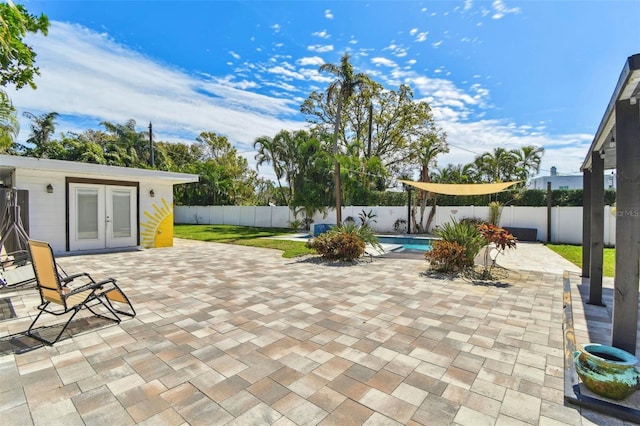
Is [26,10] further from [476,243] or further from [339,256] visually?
[476,243]

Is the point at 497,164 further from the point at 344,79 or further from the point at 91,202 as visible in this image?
the point at 91,202

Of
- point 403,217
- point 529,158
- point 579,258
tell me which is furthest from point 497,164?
point 579,258

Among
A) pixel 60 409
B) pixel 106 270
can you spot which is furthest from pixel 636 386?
pixel 106 270

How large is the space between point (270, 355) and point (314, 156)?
18689 millimetres

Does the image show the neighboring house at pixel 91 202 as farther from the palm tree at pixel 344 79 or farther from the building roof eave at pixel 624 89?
the building roof eave at pixel 624 89

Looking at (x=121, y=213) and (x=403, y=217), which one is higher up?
(x=121, y=213)

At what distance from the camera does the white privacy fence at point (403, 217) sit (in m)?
16.4

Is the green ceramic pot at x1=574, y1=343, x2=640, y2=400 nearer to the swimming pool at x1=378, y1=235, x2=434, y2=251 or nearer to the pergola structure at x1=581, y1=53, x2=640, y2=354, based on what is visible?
the pergola structure at x1=581, y1=53, x2=640, y2=354

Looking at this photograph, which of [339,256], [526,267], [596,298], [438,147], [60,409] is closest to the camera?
[60,409]

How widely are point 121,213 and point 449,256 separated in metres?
11.6

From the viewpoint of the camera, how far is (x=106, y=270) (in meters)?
8.20

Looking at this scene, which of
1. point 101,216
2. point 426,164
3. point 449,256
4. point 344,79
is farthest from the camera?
point 426,164

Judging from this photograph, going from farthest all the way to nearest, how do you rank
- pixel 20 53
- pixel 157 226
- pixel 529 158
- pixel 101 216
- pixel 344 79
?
pixel 529 158
pixel 344 79
pixel 157 226
pixel 101 216
pixel 20 53

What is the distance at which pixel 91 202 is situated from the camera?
11430mm
